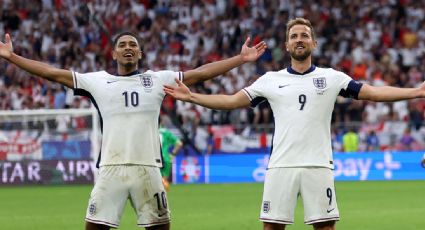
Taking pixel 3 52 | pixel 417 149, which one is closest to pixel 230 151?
pixel 417 149

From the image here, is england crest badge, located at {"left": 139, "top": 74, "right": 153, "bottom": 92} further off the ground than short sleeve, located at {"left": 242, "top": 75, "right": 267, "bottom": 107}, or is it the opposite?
england crest badge, located at {"left": 139, "top": 74, "right": 153, "bottom": 92}

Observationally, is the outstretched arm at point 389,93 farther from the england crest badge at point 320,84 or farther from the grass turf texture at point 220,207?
the grass turf texture at point 220,207

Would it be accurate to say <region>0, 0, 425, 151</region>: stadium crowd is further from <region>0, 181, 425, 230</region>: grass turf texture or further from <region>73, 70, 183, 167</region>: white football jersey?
<region>73, 70, 183, 167</region>: white football jersey

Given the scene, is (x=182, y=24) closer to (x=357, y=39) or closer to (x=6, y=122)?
(x=357, y=39)

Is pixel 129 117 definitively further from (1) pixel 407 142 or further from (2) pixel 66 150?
(1) pixel 407 142

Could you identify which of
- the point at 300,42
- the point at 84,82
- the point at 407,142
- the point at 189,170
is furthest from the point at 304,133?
the point at 407,142

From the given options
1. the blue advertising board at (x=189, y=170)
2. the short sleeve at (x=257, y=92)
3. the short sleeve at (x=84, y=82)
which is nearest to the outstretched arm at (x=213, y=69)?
the short sleeve at (x=257, y=92)

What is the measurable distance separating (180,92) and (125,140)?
65 cm

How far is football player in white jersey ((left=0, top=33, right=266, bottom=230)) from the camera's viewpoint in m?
9.45

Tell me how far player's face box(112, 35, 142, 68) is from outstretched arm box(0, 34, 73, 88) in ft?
1.61

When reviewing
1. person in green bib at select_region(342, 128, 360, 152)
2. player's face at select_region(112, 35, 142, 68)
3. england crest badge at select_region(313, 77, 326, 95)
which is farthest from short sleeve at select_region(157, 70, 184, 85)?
person in green bib at select_region(342, 128, 360, 152)

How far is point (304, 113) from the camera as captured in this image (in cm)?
920

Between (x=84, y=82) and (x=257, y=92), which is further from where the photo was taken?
(x=84, y=82)

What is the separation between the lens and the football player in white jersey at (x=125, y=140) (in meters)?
9.45
